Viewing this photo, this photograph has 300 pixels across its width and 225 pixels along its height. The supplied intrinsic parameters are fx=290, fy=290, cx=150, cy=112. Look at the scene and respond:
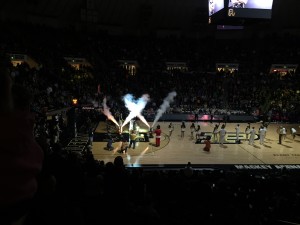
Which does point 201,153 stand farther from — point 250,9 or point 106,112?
point 106,112

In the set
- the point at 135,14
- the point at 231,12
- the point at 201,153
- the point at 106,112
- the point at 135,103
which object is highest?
the point at 135,14

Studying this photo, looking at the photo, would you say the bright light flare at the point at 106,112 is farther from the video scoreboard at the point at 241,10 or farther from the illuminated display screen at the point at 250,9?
the illuminated display screen at the point at 250,9

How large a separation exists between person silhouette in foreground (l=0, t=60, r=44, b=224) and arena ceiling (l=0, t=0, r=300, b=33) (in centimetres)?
3877

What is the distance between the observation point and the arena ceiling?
1540 inches

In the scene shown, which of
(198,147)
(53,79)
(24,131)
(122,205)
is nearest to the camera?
(24,131)

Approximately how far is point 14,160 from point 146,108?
30412mm

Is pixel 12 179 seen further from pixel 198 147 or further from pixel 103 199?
pixel 198 147

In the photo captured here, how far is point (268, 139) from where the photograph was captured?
72.6ft

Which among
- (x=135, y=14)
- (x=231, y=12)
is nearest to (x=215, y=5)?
(x=231, y=12)

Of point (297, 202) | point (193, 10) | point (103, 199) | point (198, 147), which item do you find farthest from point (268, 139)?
point (193, 10)

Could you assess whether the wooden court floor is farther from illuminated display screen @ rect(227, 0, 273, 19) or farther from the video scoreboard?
illuminated display screen @ rect(227, 0, 273, 19)

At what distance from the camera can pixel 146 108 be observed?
106 ft

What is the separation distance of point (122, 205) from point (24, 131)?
235 centimetres

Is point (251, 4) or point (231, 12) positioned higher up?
point (251, 4)
